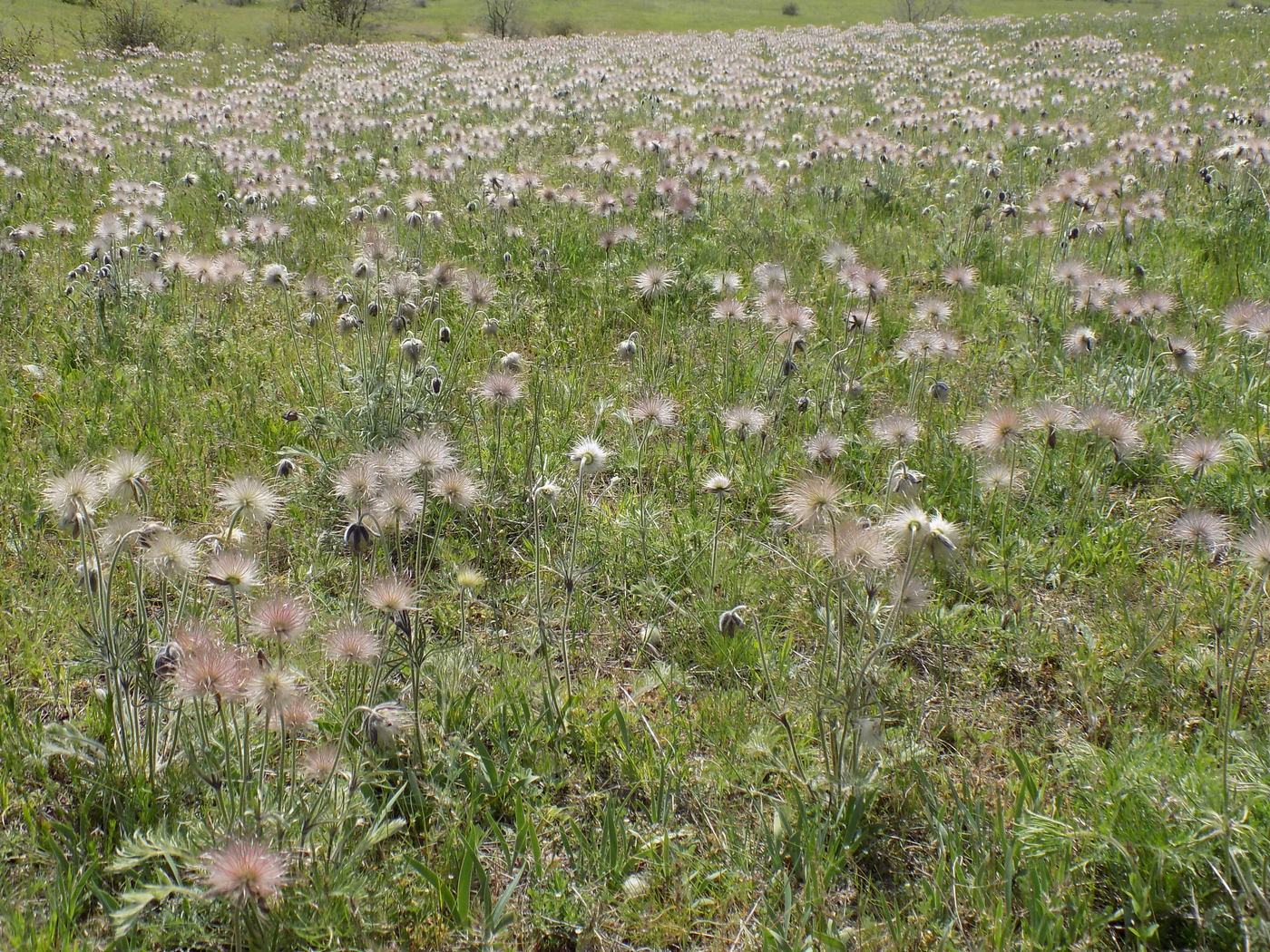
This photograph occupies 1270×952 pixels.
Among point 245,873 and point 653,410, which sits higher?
point 653,410

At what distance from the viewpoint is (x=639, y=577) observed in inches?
152

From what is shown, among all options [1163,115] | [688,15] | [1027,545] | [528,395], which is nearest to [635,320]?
[528,395]

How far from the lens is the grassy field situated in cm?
3203

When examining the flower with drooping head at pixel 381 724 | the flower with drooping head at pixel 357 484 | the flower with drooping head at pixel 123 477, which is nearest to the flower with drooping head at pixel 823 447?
the flower with drooping head at pixel 357 484

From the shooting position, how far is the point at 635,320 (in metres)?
6.35

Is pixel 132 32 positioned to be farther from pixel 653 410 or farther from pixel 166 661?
pixel 166 661

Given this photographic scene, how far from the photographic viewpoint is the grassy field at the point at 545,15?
32.0 m

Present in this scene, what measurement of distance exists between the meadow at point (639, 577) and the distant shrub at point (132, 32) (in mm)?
22902

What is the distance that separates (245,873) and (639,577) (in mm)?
2181

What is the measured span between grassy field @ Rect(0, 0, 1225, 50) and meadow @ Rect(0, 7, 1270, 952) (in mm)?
27499

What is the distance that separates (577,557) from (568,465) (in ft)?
2.37

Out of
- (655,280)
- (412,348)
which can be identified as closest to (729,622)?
(412,348)

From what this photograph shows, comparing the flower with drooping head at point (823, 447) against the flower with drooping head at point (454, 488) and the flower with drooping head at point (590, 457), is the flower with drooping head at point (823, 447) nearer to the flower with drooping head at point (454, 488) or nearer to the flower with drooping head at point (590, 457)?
the flower with drooping head at point (590, 457)


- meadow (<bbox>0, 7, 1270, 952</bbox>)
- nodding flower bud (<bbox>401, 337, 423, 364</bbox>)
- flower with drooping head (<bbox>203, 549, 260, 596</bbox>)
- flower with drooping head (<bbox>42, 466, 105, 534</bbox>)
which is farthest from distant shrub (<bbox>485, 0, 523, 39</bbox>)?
flower with drooping head (<bbox>203, 549, 260, 596</bbox>)
